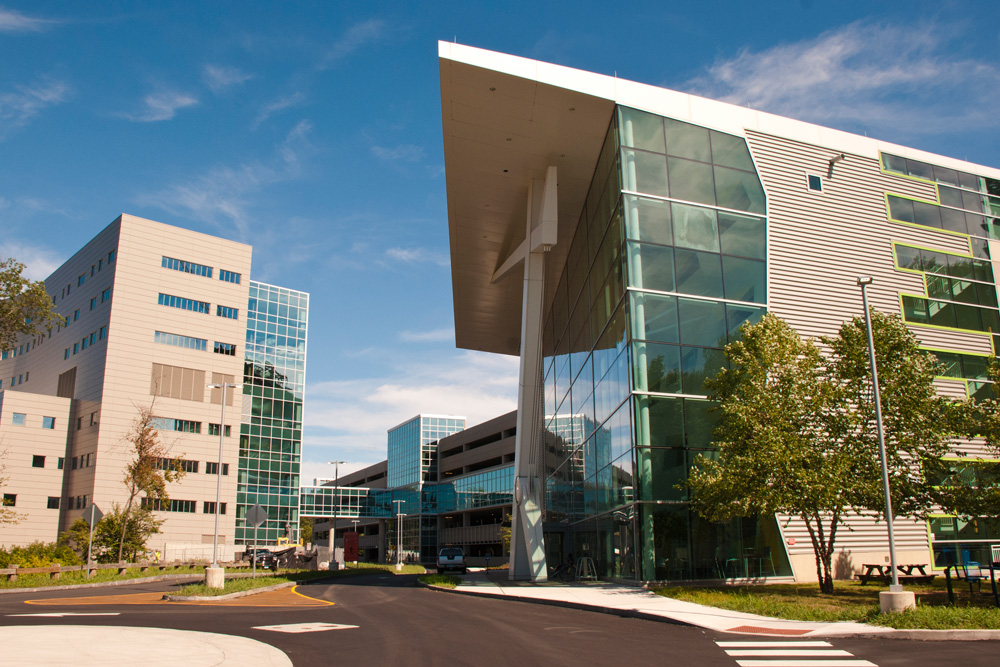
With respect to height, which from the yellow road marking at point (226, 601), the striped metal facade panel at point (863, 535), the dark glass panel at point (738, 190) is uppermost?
the dark glass panel at point (738, 190)

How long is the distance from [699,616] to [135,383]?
202ft

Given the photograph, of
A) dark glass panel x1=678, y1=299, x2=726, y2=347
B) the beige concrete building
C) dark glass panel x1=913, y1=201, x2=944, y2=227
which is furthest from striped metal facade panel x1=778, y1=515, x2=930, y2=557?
the beige concrete building

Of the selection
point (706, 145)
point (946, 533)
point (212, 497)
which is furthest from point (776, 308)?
point (212, 497)

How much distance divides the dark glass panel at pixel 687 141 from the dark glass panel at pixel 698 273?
13.6 ft

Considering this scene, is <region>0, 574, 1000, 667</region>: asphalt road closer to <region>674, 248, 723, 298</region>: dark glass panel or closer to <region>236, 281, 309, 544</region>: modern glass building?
<region>674, 248, 723, 298</region>: dark glass panel

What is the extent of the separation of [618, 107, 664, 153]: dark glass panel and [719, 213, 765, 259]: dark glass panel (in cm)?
373

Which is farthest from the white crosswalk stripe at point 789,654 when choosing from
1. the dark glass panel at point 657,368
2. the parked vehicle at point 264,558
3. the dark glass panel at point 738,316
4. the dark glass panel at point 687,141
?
the parked vehicle at point 264,558

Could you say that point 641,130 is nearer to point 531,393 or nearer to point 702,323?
point 702,323

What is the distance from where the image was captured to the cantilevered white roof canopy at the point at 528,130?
27.0m

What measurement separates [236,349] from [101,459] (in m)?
15.0

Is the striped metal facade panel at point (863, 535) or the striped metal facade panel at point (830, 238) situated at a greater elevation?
the striped metal facade panel at point (830, 238)

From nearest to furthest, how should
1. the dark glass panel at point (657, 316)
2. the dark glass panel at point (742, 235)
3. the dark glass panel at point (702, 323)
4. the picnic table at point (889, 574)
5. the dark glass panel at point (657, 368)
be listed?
the picnic table at point (889, 574) < the dark glass panel at point (657, 368) < the dark glass panel at point (657, 316) < the dark glass panel at point (702, 323) < the dark glass panel at point (742, 235)

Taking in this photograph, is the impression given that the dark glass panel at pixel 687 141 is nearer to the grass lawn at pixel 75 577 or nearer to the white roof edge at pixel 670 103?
the white roof edge at pixel 670 103

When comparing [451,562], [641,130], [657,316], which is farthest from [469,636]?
[451,562]
